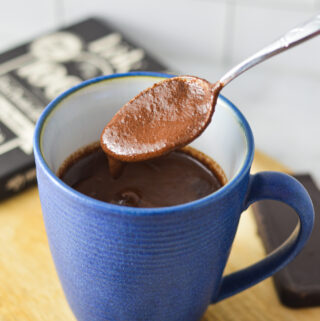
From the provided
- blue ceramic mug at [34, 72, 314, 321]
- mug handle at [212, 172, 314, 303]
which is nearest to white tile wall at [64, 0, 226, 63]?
blue ceramic mug at [34, 72, 314, 321]

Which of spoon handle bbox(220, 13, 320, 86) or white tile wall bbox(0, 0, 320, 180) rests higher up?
spoon handle bbox(220, 13, 320, 86)

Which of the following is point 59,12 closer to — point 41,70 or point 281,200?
point 41,70

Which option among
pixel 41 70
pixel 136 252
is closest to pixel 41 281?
pixel 136 252

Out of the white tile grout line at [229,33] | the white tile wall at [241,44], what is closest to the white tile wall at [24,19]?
the white tile wall at [241,44]

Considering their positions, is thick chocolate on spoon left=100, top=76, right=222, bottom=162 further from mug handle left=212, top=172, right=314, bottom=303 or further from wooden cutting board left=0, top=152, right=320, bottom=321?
wooden cutting board left=0, top=152, right=320, bottom=321

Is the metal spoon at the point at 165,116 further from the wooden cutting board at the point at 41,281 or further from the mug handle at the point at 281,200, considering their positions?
the wooden cutting board at the point at 41,281

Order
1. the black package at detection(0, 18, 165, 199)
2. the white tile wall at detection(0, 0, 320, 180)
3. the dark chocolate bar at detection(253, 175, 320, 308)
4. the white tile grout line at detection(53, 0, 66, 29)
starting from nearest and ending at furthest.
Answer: the dark chocolate bar at detection(253, 175, 320, 308)
the black package at detection(0, 18, 165, 199)
the white tile wall at detection(0, 0, 320, 180)
the white tile grout line at detection(53, 0, 66, 29)

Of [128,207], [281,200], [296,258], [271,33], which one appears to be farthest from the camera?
[271,33]
